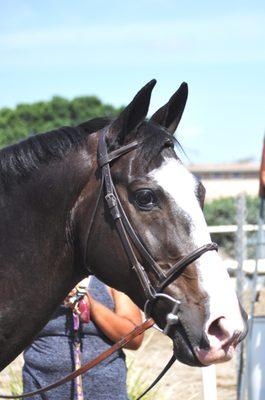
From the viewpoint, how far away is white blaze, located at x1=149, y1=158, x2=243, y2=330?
8.41ft

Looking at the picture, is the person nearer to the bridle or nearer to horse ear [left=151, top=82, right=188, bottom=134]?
the bridle

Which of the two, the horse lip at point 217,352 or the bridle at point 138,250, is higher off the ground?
the bridle at point 138,250

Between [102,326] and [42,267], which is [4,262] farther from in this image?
[102,326]

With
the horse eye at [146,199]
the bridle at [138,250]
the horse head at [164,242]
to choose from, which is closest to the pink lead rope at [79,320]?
the horse head at [164,242]

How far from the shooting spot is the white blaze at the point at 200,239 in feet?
8.41

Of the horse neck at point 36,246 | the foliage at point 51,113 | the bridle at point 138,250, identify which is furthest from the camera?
the foliage at point 51,113

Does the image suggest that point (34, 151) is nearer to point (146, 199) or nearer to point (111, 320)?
point (146, 199)

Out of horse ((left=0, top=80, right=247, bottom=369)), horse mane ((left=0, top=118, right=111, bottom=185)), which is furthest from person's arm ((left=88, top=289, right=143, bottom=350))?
horse mane ((left=0, top=118, right=111, bottom=185))

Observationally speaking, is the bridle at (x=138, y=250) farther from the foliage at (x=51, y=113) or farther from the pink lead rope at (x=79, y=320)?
the foliage at (x=51, y=113)

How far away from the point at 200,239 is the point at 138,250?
245mm

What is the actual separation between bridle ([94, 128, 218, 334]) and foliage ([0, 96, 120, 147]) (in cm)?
3562

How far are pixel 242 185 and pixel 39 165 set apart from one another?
36.4 meters

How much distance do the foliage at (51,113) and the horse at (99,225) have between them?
35.5 metres

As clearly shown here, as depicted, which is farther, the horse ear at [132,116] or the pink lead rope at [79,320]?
the pink lead rope at [79,320]
